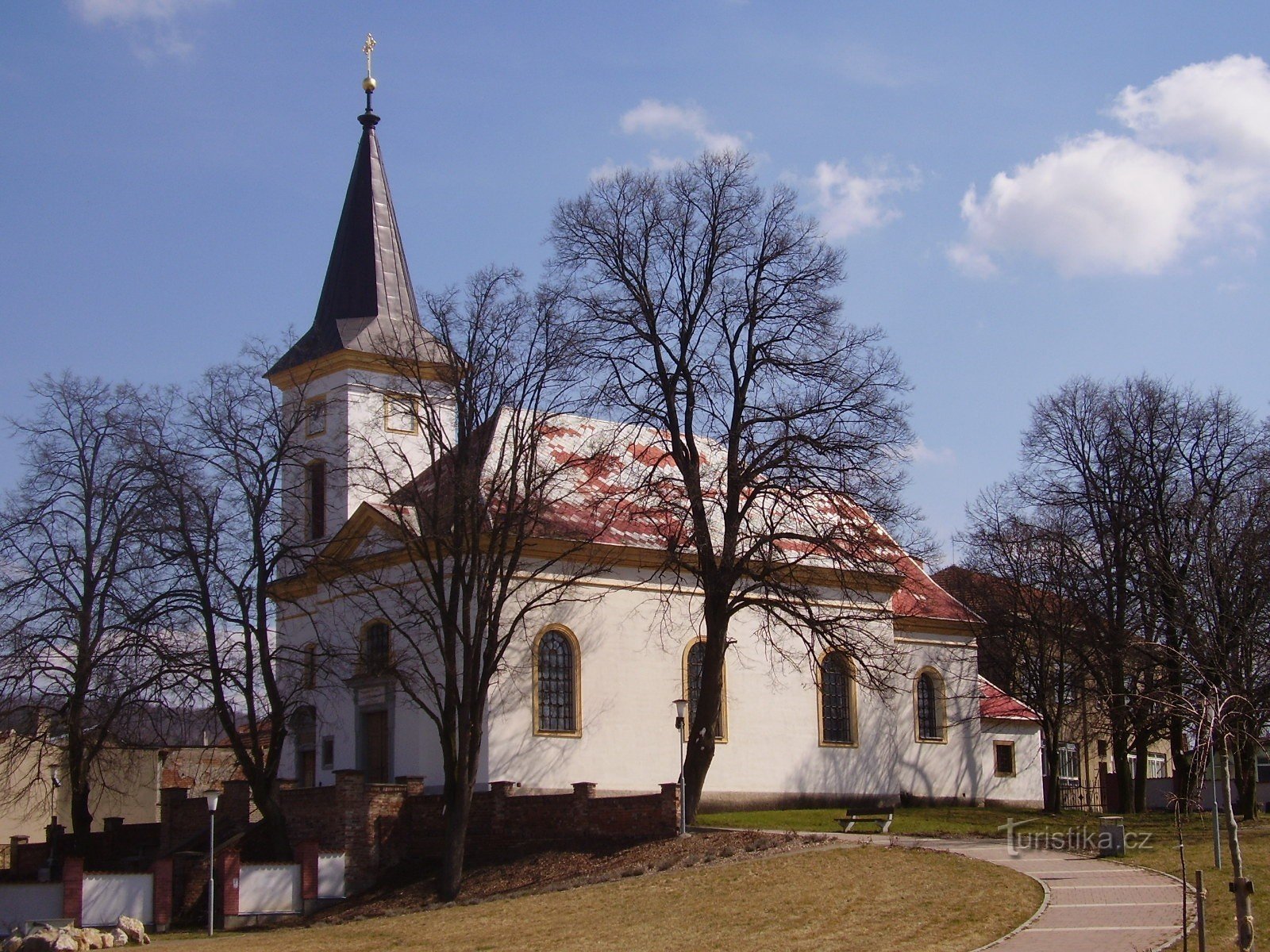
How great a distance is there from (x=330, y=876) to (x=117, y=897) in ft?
14.4

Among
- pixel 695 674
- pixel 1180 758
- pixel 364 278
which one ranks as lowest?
pixel 1180 758

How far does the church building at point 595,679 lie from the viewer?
3594 centimetres

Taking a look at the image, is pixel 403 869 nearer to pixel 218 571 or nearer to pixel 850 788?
pixel 218 571

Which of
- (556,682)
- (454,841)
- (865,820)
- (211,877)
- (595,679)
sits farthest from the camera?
(595,679)

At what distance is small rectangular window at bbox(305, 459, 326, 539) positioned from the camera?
136ft

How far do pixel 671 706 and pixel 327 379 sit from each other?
13369 mm

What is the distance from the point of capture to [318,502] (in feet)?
137

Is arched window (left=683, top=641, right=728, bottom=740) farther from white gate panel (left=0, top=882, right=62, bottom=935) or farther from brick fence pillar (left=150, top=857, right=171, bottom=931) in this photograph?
white gate panel (left=0, top=882, right=62, bottom=935)

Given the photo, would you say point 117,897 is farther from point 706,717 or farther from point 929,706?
point 929,706

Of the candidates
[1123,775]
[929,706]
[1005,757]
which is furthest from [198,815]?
[1123,775]

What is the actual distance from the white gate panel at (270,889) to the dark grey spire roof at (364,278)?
48.9ft

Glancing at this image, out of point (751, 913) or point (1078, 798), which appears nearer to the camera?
point (751, 913)

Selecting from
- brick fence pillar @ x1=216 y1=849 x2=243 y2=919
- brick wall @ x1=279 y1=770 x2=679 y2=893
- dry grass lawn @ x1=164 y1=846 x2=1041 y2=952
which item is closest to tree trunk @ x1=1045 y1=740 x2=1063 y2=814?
brick wall @ x1=279 y1=770 x2=679 y2=893

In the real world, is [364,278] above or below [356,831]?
above
